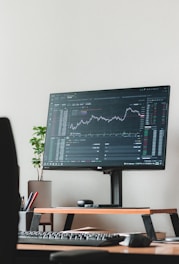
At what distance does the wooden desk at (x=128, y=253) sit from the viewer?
1.81 m

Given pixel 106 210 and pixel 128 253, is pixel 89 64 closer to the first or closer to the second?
pixel 106 210

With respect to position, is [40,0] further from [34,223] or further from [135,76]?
[34,223]

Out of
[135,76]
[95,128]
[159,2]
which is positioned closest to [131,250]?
[95,128]

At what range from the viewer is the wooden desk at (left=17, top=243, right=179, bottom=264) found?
1.81 m

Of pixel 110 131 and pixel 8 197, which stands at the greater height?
pixel 110 131

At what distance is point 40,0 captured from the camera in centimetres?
323

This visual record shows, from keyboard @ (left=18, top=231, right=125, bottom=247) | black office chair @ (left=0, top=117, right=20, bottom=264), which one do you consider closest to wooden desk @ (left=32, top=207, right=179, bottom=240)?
keyboard @ (left=18, top=231, right=125, bottom=247)

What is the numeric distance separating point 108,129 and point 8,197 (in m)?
1.19

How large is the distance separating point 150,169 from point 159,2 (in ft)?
2.69

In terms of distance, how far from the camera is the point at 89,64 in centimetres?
308

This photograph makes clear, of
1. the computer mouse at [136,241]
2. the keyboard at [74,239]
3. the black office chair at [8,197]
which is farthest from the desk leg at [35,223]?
A: the black office chair at [8,197]

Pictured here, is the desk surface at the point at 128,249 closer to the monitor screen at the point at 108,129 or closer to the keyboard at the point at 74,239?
the keyboard at the point at 74,239

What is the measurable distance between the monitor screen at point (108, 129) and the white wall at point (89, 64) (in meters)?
0.18

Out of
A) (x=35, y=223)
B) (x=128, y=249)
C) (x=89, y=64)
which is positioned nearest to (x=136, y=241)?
(x=128, y=249)
